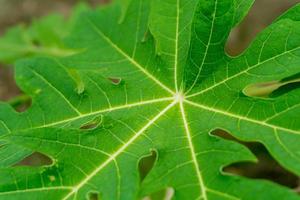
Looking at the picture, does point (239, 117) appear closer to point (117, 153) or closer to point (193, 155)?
point (193, 155)

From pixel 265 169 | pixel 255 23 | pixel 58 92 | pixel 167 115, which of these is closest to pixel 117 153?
pixel 167 115

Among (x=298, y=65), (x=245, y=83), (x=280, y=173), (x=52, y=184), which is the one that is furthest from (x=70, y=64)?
(x=280, y=173)

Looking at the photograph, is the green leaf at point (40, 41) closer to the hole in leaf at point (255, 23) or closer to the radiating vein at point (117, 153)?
the hole in leaf at point (255, 23)

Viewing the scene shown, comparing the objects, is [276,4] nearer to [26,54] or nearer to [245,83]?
[26,54]

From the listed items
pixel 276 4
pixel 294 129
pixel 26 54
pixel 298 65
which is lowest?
pixel 294 129

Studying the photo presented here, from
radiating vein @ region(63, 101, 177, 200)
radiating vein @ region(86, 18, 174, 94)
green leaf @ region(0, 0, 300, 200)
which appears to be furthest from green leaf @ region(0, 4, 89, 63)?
radiating vein @ region(63, 101, 177, 200)
